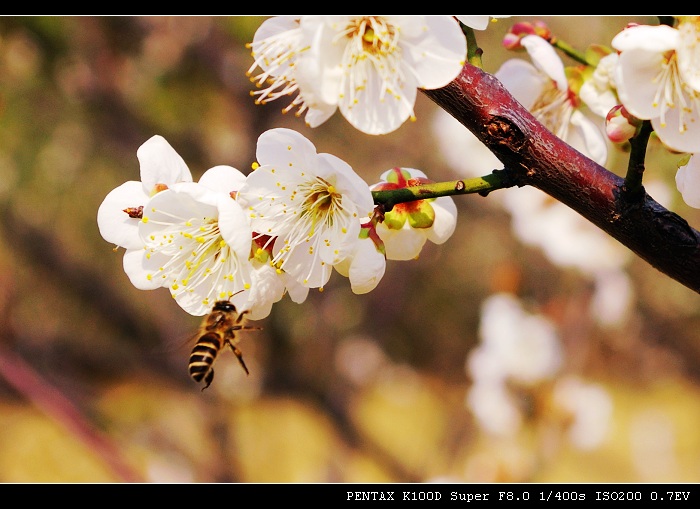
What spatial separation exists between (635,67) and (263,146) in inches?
13.2

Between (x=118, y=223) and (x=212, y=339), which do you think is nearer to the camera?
(x=118, y=223)

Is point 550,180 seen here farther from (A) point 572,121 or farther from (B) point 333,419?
(B) point 333,419

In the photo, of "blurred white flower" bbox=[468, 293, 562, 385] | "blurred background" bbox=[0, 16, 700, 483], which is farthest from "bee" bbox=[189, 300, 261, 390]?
"blurred white flower" bbox=[468, 293, 562, 385]

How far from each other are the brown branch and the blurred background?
0.62m

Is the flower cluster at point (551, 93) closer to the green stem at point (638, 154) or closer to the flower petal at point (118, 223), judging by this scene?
the green stem at point (638, 154)

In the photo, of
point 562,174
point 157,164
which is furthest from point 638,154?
point 157,164

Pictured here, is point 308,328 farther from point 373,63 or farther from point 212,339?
point 373,63

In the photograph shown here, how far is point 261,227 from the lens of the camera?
63cm

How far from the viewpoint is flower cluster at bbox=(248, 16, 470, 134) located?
0.51 m

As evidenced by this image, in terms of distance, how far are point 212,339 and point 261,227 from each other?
363 millimetres

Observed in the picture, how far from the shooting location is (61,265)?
392cm

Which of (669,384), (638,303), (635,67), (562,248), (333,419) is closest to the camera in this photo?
(635,67)
